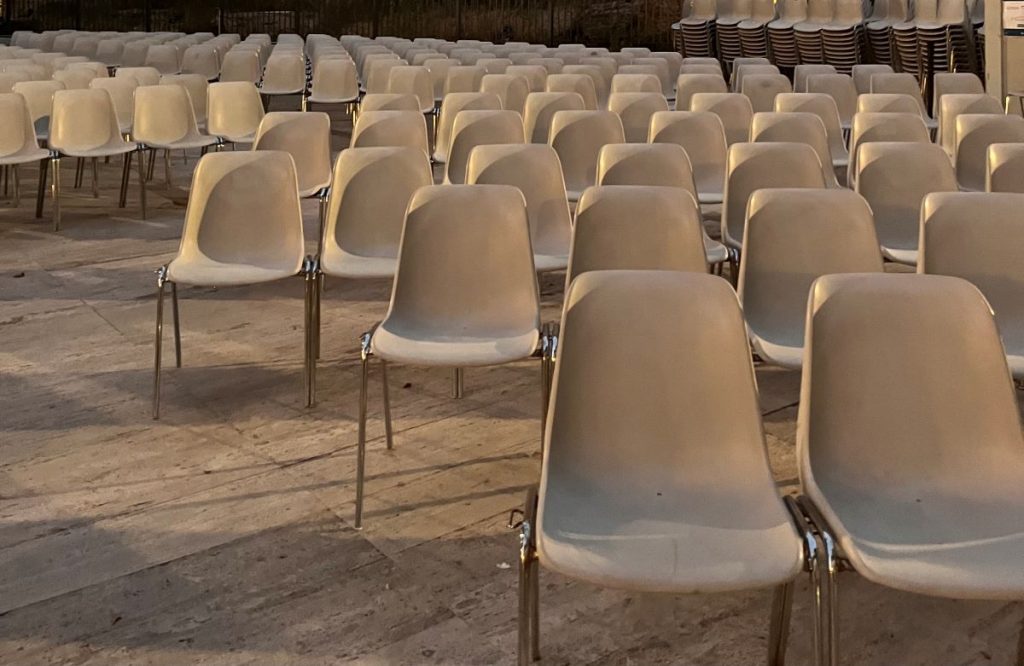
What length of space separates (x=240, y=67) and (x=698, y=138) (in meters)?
6.46

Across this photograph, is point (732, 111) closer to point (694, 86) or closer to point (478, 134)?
point (694, 86)

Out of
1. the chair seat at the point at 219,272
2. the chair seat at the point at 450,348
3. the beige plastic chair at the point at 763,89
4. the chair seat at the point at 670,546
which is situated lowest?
the chair seat at the point at 670,546

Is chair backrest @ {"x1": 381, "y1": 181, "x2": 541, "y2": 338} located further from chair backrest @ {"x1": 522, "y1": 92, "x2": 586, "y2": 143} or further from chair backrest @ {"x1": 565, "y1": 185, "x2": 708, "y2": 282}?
chair backrest @ {"x1": 522, "y1": 92, "x2": 586, "y2": 143}

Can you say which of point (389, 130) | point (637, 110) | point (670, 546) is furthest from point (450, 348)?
point (637, 110)

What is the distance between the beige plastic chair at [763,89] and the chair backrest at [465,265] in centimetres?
416

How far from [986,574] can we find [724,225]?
2.76 metres

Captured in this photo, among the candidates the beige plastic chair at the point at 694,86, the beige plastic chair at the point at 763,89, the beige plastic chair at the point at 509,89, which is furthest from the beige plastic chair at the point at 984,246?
the beige plastic chair at the point at 509,89

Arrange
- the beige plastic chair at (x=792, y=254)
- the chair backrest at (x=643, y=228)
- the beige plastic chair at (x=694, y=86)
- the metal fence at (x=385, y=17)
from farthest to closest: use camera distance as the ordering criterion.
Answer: the metal fence at (x=385, y=17) → the beige plastic chair at (x=694, y=86) → the chair backrest at (x=643, y=228) → the beige plastic chair at (x=792, y=254)

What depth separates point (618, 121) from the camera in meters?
5.99

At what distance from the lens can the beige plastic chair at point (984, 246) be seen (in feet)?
11.4

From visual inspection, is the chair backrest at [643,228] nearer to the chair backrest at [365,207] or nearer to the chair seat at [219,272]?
the chair backrest at [365,207]

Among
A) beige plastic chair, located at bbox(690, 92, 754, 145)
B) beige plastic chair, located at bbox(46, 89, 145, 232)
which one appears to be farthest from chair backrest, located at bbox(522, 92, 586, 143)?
beige plastic chair, located at bbox(46, 89, 145, 232)

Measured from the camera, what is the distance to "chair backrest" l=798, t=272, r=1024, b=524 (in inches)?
102

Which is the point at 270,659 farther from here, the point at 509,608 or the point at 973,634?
the point at 973,634
